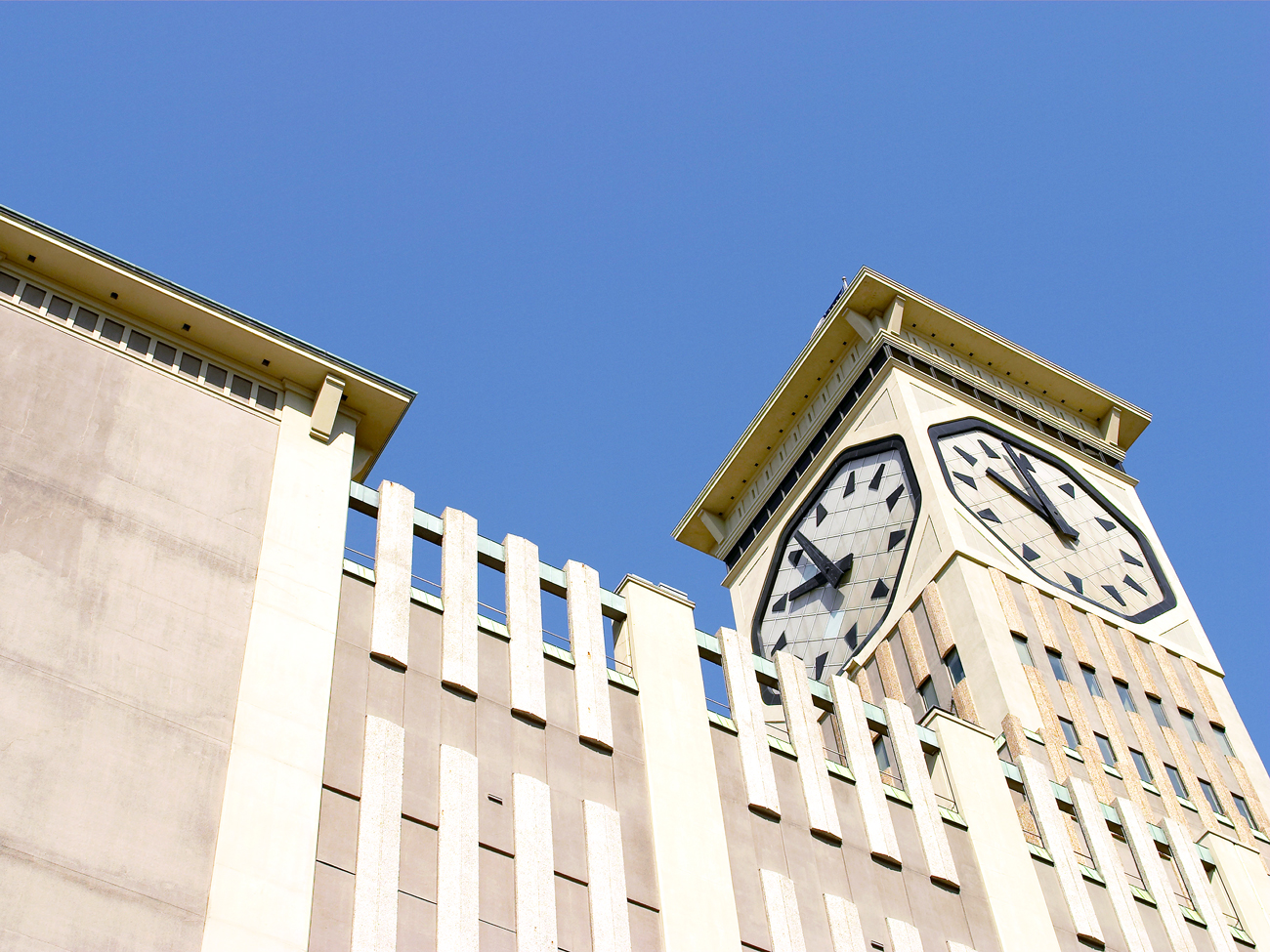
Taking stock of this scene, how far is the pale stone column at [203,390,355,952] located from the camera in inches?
690

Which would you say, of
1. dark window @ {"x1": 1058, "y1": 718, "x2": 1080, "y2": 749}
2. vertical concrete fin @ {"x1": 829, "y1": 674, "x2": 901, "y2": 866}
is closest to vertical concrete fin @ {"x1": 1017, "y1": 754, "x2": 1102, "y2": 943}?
vertical concrete fin @ {"x1": 829, "y1": 674, "x2": 901, "y2": 866}

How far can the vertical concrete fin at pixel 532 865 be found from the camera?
1941cm

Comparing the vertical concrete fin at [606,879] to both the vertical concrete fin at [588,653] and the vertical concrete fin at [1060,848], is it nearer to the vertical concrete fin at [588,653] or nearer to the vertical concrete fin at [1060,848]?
the vertical concrete fin at [588,653]

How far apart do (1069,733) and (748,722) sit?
52.7 ft

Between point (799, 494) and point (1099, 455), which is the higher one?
point (1099, 455)

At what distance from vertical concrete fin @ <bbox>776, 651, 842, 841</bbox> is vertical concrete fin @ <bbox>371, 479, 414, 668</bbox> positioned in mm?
7584

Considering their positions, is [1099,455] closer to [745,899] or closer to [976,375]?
[976,375]

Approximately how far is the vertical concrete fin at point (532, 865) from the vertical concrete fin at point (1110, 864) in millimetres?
12046

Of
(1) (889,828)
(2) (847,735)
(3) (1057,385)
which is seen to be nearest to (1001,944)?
(1) (889,828)

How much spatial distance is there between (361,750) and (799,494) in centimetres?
3585

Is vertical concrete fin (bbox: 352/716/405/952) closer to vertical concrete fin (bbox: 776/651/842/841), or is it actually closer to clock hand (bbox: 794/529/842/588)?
vertical concrete fin (bbox: 776/651/842/841)

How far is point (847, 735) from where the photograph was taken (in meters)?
26.8

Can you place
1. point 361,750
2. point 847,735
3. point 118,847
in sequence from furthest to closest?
1. point 847,735
2. point 361,750
3. point 118,847

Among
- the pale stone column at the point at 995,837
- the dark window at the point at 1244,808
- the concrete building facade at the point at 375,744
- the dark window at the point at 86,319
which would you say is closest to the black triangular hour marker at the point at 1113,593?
the dark window at the point at 1244,808
